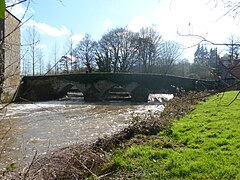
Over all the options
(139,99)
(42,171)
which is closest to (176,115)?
(42,171)

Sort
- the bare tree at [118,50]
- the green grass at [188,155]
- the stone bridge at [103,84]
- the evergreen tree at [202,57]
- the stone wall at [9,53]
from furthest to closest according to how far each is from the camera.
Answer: the bare tree at [118,50], the stone bridge at [103,84], the green grass at [188,155], the evergreen tree at [202,57], the stone wall at [9,53]

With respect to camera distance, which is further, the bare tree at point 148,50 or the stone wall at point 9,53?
the bare tree at point 148,50

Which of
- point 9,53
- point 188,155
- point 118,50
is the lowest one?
point 188,155

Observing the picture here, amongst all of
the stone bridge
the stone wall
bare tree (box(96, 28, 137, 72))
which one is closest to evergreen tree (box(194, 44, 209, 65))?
the stone wall

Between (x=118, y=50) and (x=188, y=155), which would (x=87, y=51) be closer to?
(x=118, y=50)

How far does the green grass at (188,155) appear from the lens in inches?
194

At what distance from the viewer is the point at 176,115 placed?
1230cm

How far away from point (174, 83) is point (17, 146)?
27541 mm

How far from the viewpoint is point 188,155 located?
5902mm

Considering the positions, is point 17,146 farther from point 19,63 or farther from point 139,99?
point 139,99

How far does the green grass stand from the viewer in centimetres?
492

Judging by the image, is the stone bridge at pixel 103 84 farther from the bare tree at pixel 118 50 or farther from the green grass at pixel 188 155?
the green grass at pixel 188 155

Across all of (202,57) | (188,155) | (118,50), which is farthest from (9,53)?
(118,50)

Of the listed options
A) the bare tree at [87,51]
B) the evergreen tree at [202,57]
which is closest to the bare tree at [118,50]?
the bare tree at [87,51]
